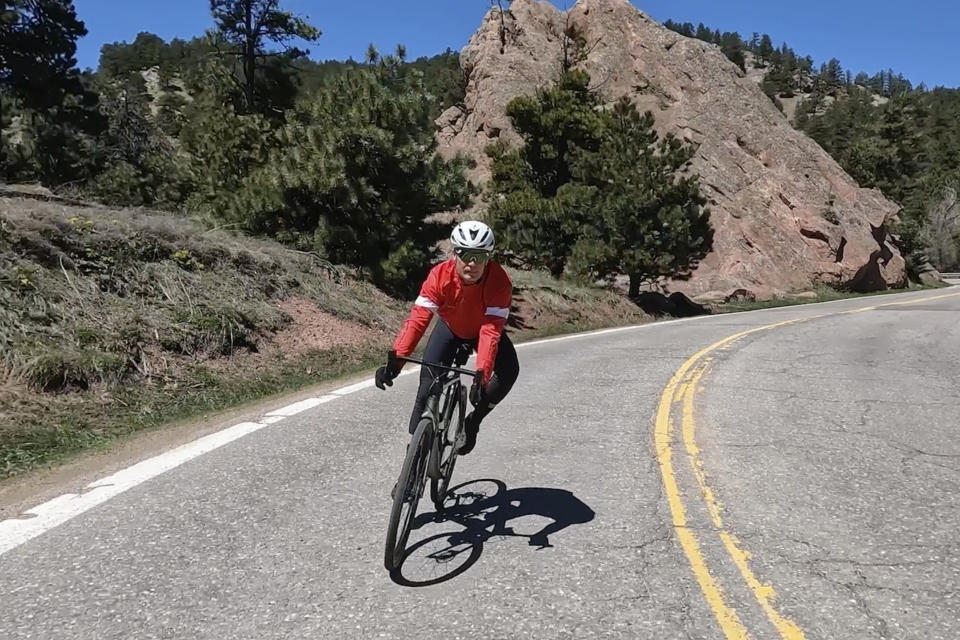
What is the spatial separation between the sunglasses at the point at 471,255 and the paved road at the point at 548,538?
177 centimetres

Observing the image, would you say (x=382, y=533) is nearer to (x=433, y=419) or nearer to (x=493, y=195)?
(x=433, y=419)

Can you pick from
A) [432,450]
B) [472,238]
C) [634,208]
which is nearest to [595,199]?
[634,208]

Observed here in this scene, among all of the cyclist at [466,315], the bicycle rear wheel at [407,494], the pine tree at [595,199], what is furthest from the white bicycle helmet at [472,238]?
the pine tree at [595,199]

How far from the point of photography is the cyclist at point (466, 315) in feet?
13.4

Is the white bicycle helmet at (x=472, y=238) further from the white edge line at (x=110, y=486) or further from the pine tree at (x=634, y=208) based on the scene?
the pine tree at (x=634, y=208)

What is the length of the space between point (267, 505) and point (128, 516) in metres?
0.87

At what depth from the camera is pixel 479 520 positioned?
4484mm

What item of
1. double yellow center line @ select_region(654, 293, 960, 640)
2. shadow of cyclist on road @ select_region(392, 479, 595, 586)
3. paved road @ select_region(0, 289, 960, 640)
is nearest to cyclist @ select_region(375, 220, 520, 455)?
shadow of cyclist on road @ select_region(392, 479, 595, 586)

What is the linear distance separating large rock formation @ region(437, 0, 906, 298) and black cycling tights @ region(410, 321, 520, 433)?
30767 mm

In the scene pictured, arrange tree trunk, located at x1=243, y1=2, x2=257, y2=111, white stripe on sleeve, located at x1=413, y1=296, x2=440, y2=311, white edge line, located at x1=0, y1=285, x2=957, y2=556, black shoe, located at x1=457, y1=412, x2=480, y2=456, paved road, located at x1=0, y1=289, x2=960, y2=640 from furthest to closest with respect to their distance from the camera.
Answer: tree trunk, located at x1=243, y1=2, x2=257, y2=111, black shoe, located at x1=457, y1=412, x2=480, y2=456, white stripe on sleeve, located at x1=413, y1=296, x2=440, y2=311, white edge line, located at x1=0, y1=285, x2=957, y2=556, paved road, located at x1=0, y1=289, x2=960, y2=640

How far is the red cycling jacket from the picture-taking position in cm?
419

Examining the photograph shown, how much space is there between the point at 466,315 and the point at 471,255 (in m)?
0.48

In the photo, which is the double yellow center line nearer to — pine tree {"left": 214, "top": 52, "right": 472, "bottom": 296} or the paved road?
the paved road

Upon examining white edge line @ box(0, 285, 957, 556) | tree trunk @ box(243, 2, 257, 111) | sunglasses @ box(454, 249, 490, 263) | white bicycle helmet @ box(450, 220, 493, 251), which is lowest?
Result: white edge line @ box(0, 285, 957, 556)
